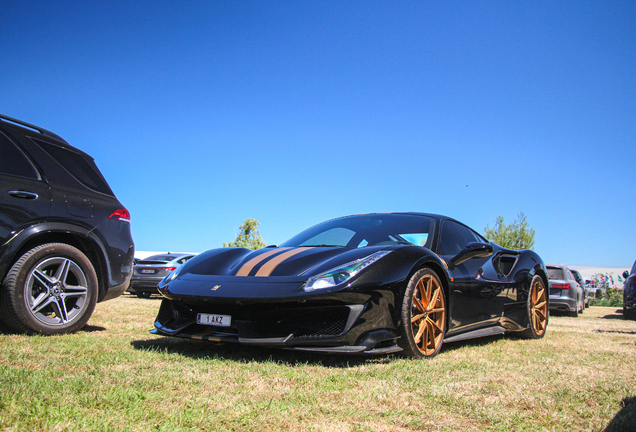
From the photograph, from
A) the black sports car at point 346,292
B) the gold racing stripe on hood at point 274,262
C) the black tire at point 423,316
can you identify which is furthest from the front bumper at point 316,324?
the gold racing stripe on hood at point 274,262

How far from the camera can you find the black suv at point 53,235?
3838mm

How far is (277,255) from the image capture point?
386 centimetres

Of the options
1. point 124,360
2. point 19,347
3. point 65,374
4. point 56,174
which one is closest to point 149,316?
point 56,174

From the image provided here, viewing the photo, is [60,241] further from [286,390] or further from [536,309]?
[536,309]

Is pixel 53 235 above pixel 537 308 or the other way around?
above

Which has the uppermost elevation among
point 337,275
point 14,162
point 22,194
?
point 14,162

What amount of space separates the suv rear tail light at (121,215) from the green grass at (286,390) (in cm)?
125

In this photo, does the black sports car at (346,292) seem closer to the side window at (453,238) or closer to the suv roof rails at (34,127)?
the side window at (453,238)

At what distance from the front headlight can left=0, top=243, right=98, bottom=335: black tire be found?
7.76 feet

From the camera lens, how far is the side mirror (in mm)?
4180

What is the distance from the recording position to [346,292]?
3.14m

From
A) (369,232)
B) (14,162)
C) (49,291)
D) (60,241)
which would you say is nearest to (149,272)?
(60,241)

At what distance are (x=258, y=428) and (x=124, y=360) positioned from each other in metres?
1.53

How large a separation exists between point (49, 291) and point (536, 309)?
5.25m
